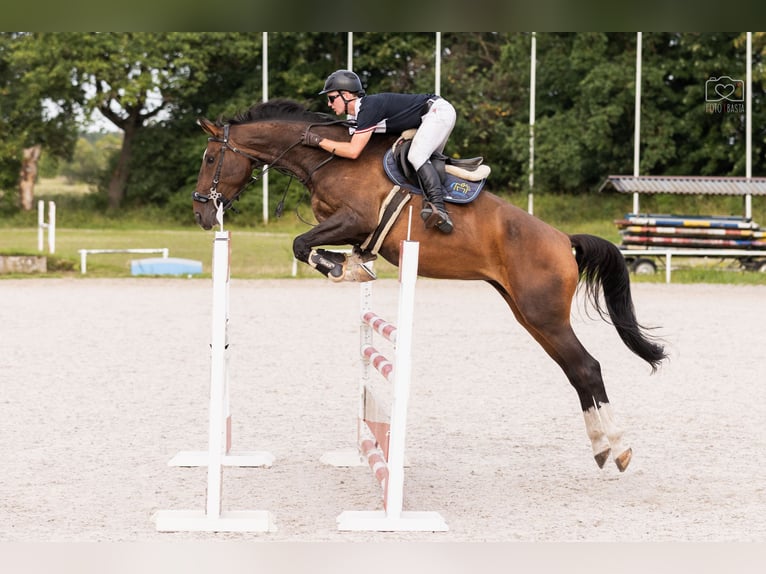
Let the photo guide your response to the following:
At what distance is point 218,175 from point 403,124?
1006 mm

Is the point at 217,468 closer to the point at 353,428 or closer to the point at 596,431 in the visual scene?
the point at 596,431

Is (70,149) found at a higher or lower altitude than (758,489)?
higher

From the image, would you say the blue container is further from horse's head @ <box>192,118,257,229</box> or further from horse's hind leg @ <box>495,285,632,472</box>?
horse's hind leg @ <box>495,285,632,472</box>

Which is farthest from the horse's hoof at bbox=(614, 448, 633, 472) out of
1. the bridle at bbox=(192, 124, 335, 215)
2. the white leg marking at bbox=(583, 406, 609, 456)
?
the bridle at bbox=(192, 124, 335, 215)

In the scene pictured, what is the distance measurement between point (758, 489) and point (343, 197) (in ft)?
8.86

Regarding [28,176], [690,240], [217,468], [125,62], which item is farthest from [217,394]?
[28,176]

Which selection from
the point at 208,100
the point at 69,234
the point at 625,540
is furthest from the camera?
the point at 208,100

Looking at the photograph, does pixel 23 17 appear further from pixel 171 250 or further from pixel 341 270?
pixel 171 250

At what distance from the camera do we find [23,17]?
3.29 m

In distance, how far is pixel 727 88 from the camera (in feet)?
85.6

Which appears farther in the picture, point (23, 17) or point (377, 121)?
point (377, 121)

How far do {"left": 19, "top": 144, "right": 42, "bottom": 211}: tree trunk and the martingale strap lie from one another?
29.0 meters

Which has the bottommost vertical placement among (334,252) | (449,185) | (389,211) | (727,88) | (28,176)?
(334,252)

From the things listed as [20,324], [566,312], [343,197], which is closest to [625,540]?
[566,312]
